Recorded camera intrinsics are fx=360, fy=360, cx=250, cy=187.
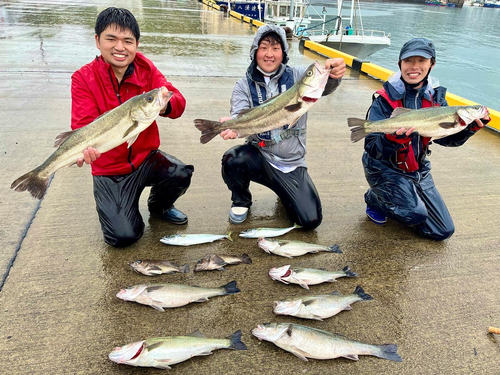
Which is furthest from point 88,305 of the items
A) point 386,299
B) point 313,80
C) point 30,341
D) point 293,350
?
point 313,80

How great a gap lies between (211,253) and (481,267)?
7.82 feet

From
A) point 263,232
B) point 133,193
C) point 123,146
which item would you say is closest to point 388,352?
point 263,232

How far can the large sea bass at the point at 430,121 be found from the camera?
10.0 feet

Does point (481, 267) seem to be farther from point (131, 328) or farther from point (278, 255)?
point (131, 328)

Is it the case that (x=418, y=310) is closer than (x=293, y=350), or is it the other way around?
(x=293, y=350)

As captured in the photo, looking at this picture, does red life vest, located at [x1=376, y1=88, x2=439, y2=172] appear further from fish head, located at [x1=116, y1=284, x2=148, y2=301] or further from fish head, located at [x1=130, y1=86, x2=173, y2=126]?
fish head, located at [x1=116, y1=284, x2=148, y2=301]

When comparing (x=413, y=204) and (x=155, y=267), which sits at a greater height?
A: (x=413, y=204)

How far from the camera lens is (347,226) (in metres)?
3.71

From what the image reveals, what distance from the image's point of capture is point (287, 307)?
8.28ft

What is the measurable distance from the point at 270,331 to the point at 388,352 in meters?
0.76

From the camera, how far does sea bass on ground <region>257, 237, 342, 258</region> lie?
10.4 feet

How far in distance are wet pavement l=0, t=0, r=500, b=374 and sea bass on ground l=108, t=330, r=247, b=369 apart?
0.24 feet

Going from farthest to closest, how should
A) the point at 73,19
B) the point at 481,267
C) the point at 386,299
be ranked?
the point at 73,19
the point at 481,267
the point at 386,299

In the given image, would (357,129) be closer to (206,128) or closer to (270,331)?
(206,128)
